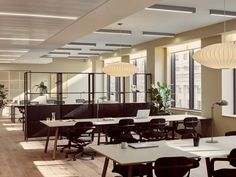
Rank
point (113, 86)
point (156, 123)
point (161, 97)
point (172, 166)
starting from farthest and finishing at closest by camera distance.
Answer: point (113, 86)
point (161, 97)
point (156, 123)
point (172, 166)

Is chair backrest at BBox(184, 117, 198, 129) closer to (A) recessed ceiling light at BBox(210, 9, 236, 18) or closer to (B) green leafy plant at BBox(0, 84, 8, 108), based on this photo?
(A) recessed ceiling light at BBox(210, 9, 236, 18)

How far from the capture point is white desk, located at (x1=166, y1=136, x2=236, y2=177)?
4.10 m

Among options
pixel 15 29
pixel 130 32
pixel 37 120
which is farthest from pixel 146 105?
pixel 15 29

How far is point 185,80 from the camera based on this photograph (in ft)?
37.2

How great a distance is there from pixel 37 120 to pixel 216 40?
527 cm

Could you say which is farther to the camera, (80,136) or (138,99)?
(138,99)

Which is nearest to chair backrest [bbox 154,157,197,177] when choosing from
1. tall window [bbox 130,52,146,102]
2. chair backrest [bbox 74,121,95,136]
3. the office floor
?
the office floor

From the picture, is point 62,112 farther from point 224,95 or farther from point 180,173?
point 180,173

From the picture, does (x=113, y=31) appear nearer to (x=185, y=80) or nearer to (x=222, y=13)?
(x=222, y=13)

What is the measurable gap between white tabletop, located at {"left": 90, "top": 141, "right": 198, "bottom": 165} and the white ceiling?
209cm

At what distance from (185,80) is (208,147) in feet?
22.8

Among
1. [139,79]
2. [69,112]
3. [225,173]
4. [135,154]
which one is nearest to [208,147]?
[225,173]

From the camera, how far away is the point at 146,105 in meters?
11.2

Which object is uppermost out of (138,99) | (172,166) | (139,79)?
(139,79)
